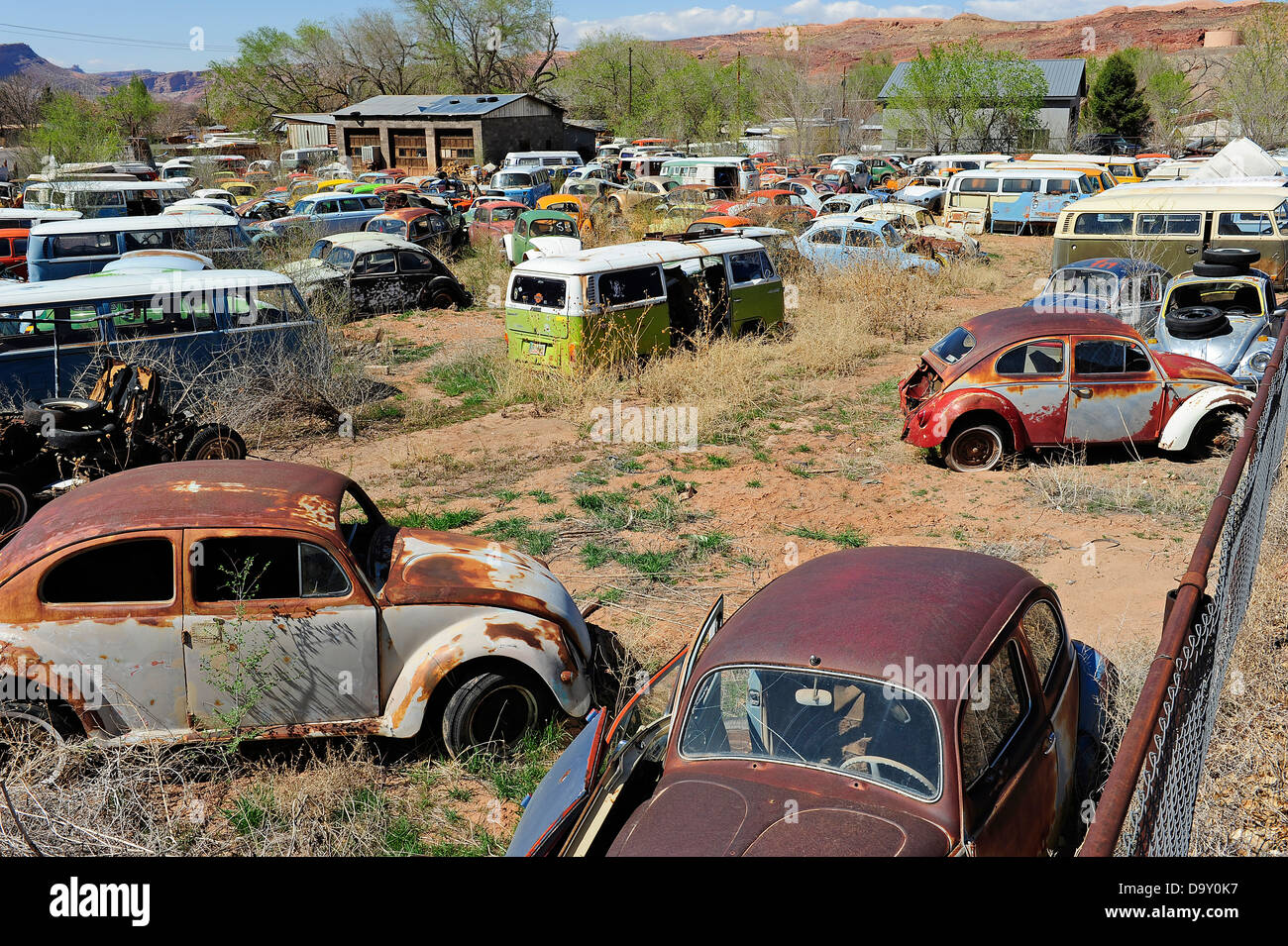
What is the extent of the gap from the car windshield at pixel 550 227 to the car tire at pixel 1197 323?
12.5 metres

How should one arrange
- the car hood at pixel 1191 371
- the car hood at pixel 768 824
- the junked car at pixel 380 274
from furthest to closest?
1. the junked car at pixel 380 274
2. the car hood at pixel 1191 371
3. the car hood at pixel 768 824

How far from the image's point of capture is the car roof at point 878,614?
413 centimetres

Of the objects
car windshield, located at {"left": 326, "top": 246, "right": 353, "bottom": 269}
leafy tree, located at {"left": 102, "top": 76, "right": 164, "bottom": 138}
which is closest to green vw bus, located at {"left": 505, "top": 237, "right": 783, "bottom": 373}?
car windshield, located at {"left": 326, "top": 246, "right": 353, "bottom": 269}

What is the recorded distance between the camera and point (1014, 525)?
8.88m

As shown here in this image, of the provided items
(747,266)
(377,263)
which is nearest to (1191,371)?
(747,266)

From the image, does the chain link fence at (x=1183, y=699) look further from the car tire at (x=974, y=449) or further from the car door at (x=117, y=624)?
the car tire at (x=974, y=449)

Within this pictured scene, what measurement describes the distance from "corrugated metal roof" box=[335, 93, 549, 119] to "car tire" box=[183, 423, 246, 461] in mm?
39798

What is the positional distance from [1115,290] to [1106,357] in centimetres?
519

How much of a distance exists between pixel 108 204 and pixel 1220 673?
93.5 feet

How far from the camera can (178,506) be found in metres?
5.38

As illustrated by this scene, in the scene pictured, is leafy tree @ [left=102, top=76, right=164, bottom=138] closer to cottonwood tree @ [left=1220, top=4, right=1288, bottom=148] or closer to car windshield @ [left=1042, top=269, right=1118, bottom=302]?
car windshield @ [left=1042, top=269, right=1118, bottom=302]

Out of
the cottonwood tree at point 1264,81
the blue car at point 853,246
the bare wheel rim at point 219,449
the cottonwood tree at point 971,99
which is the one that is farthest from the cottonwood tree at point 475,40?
the bare wheel rim at point 219,449

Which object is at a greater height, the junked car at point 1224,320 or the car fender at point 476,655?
the junked car at point 1224,320

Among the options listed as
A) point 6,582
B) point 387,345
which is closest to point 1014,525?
point 6,582
